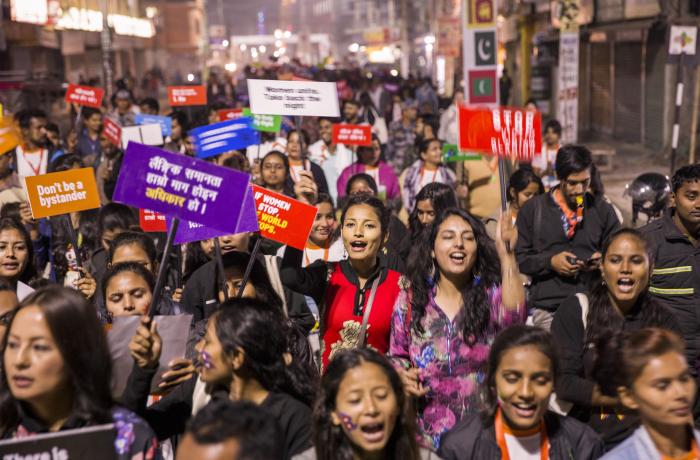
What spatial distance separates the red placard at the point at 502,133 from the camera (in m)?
6.29

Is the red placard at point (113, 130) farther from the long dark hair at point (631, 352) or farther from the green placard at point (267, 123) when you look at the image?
the long dark hair at point (631, 352)

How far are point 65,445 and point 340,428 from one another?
1.02 m

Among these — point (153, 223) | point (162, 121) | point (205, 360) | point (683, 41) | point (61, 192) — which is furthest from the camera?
point (162, 121)

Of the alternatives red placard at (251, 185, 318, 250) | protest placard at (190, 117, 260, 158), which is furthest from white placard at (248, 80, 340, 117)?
red placard at (251, 185, 318, 250)

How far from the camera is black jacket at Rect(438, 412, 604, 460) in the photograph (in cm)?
368

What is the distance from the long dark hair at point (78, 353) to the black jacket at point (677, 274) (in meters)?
3.35

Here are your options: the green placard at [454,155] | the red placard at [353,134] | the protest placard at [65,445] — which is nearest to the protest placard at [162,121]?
the red placard at [353,134]

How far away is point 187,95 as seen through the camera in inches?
600

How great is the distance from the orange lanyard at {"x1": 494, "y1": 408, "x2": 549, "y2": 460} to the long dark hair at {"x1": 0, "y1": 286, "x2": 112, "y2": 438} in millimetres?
1498

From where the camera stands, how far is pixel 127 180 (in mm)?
4207

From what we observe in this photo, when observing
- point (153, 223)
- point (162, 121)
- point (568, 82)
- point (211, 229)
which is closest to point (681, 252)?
point (211, 229)

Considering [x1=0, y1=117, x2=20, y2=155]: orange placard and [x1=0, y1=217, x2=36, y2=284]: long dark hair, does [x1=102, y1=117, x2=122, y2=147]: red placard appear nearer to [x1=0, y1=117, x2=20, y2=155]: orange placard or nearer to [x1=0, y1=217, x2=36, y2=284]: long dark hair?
[x1=0, y1=117, x2=20, y2=155]: orange placard

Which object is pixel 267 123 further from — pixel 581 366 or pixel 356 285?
pixel 581 366

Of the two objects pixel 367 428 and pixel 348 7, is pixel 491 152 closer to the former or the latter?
pixel 367 428
